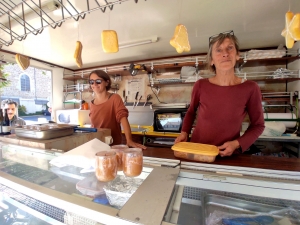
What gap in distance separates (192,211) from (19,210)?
35.2 inches

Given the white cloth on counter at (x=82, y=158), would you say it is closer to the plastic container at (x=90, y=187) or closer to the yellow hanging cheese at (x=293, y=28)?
the plastic container at (x=90, y=187)

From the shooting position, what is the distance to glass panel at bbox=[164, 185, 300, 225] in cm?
46

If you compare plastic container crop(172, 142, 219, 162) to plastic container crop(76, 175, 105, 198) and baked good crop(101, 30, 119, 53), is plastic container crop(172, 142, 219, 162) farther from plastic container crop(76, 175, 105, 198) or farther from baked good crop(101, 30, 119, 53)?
baked good crop(101, 30, 119, 53)

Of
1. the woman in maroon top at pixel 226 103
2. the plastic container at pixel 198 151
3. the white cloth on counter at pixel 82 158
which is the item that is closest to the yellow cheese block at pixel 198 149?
the plastic container at pixel 198 151

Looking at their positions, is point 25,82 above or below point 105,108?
above

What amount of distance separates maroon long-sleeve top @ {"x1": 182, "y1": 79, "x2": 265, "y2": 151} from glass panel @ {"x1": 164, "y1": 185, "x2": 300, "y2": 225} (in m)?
0.35

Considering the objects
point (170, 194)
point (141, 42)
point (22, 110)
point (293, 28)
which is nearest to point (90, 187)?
point (170, 194)

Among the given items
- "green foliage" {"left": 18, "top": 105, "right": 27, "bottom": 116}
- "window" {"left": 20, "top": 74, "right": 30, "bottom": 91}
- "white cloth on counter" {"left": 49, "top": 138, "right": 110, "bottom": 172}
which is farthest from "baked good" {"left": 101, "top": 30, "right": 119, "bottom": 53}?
"green foliage" {"left": 18, "top": 105, "right": 27, "bottom": 116}

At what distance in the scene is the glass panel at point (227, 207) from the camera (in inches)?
17.9

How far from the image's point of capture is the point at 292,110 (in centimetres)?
209

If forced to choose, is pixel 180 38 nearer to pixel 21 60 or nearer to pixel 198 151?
pixel 198 151

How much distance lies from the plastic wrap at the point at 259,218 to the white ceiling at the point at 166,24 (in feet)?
5.07

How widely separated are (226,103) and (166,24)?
124 cm

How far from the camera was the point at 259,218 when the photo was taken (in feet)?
1.53
